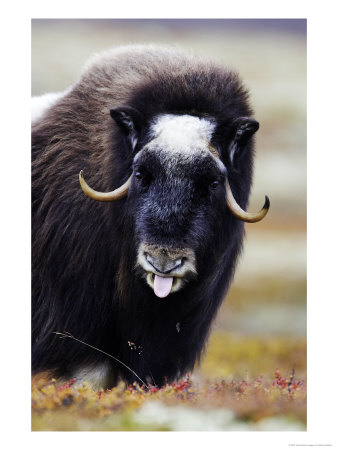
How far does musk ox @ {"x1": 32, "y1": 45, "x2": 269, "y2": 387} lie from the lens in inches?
184

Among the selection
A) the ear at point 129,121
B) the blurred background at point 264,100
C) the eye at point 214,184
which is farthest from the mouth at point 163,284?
the blurred background at point 264,100

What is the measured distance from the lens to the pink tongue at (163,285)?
450 centimetres

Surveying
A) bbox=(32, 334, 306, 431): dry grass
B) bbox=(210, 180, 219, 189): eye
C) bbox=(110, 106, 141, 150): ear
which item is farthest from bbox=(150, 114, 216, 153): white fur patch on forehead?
bbox=(32, 334, 306, 431): dry grass

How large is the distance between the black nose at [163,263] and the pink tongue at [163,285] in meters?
0.07

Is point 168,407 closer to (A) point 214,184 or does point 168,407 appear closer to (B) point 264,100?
(A) point 214,184

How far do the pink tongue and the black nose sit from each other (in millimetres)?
73

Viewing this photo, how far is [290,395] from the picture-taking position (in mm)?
5000

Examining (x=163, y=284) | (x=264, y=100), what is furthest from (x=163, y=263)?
(x=264, y=100)

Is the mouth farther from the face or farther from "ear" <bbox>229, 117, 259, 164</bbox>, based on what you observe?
"ear" <bbox>229, 117, 259, 164</bbox>

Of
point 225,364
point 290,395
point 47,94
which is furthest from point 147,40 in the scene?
point 225,364

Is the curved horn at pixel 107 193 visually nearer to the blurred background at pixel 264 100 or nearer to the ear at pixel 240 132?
the ear at pixel 240 132

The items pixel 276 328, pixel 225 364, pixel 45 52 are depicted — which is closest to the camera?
pixel 45 52
